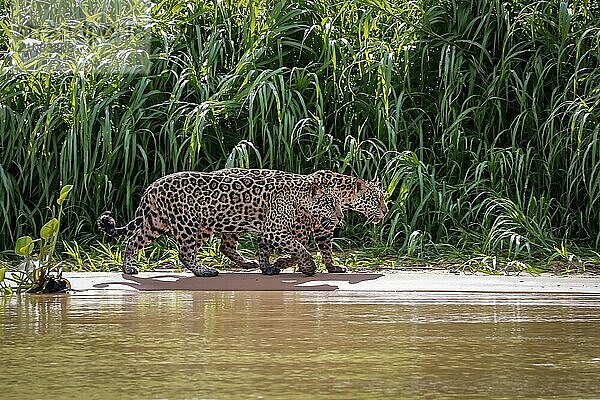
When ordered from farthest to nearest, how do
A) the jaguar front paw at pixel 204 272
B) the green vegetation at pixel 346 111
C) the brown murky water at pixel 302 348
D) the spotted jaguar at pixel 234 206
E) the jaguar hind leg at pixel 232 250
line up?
1. the green vegetation at pixel 346 111
2. the jaguar hind leg at pixel 232 250
3. the spotted jaguar at pixel 234 206
4. the jaguar front paw at pixel 204 272
5. the brown murky water at pixel 302 348

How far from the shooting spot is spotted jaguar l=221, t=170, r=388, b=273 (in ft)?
21.1

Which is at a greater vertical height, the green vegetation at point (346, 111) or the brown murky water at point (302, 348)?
the green vegetation at point (346, 111)

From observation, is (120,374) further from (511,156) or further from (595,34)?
(595,34)

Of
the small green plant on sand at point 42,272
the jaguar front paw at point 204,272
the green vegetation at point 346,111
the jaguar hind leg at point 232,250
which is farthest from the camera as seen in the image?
the green vegetation at point 346,111

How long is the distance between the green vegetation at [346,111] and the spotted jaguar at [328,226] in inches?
21.9

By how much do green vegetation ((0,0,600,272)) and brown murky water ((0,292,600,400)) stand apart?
2.50 meters

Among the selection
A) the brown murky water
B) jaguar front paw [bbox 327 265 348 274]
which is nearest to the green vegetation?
jaguar front paw [bbox 327 265 348 274]

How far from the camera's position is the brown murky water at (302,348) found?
8.37 ft

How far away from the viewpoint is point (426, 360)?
301 centimetres

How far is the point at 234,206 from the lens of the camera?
6.42 m

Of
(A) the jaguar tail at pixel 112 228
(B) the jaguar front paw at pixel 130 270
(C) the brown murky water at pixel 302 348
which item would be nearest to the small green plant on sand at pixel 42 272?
(C) the brown murky water at pixel 302 348

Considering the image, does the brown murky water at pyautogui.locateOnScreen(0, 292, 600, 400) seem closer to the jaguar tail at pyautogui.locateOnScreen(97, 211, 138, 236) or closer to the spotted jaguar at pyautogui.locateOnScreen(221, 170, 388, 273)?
the spotted jaguar at pyautogui.locateOnScreen(221, 170, 388, 273)

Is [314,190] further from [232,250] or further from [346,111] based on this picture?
[346,111]

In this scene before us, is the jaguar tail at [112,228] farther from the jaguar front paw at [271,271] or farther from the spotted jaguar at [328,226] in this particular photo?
the jaguar front paw at [271,271]
